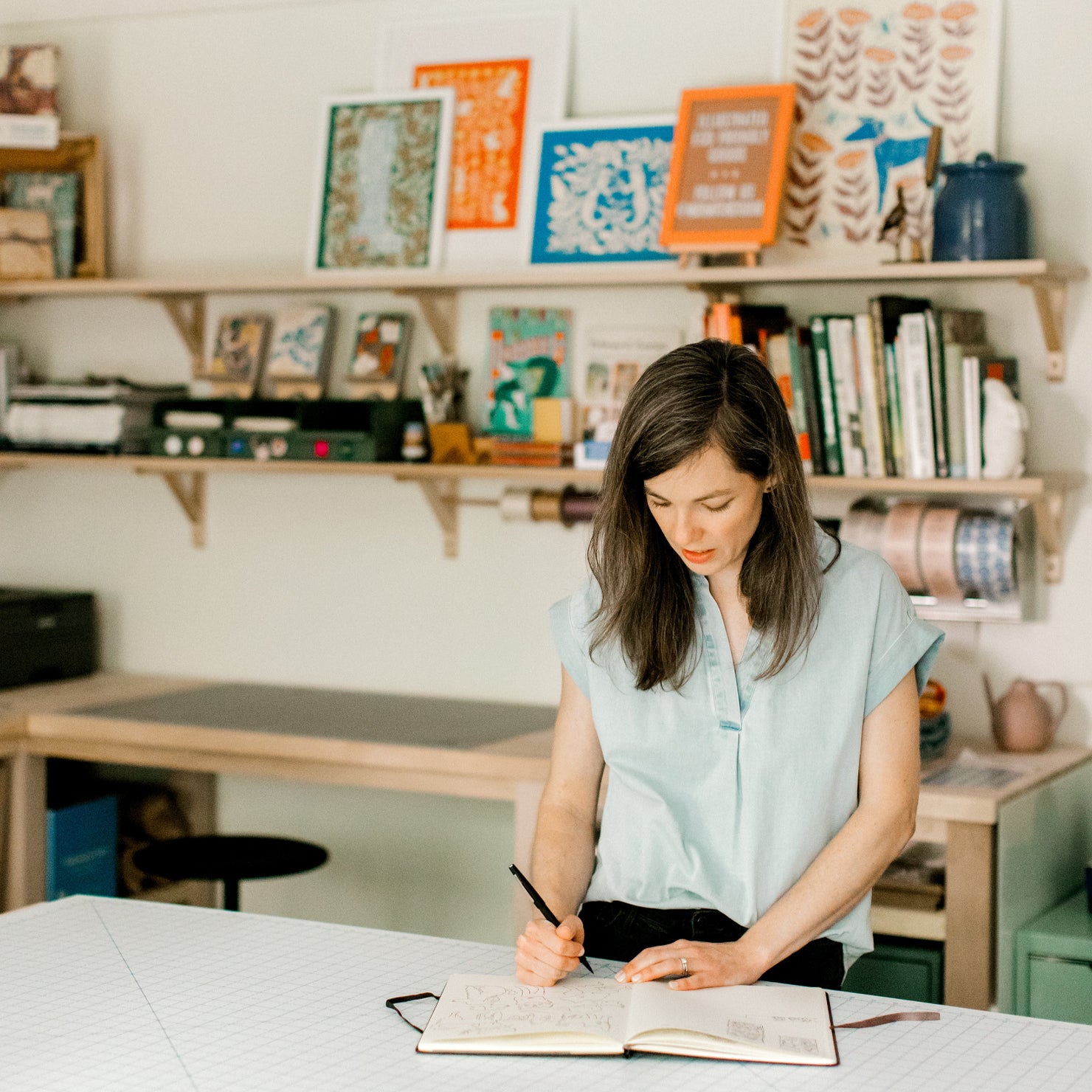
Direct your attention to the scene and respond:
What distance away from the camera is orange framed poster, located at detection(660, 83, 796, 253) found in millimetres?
2740

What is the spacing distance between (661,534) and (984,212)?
4.09 feet

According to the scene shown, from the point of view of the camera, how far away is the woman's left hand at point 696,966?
1464mm

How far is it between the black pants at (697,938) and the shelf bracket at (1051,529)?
122 cm

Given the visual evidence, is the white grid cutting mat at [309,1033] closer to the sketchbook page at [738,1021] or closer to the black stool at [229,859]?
the sketchbook page at [738,1021]

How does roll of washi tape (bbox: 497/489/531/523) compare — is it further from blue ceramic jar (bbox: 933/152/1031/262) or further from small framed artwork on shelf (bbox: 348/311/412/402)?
blue ceramic jar (bbox: 933/152/1031/262)

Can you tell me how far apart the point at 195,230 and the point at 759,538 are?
2235mm

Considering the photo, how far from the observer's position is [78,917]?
5.81ft

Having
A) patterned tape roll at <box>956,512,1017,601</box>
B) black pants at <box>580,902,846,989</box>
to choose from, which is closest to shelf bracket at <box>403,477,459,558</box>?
patterned tape roll at <box>956,512,1017,601</box>

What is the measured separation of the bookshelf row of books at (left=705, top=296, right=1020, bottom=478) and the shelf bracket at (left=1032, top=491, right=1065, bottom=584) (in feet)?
0.46

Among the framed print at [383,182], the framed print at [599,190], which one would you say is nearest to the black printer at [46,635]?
the framed print at [383,182]

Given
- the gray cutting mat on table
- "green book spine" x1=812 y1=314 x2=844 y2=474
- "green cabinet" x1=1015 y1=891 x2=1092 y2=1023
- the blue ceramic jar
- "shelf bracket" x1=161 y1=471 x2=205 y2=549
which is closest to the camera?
"green cabinet" x1=1015 y1=891 x2=1092 y2=1023

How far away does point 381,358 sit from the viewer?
322 cm

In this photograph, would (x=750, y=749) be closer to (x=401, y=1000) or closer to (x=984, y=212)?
(x=401, y=1000)

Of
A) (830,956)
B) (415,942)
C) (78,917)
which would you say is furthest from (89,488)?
(830,956)
